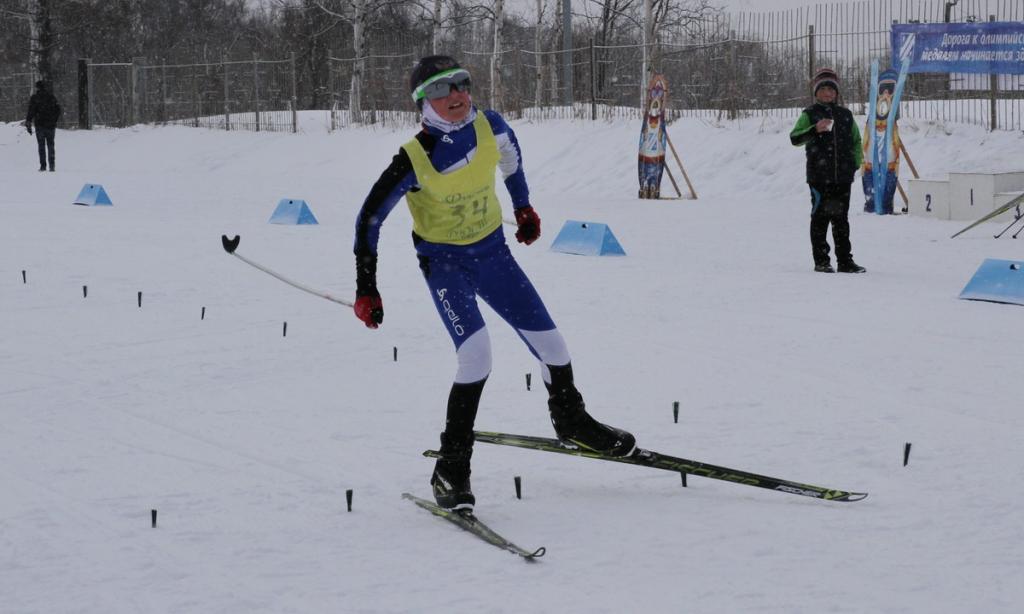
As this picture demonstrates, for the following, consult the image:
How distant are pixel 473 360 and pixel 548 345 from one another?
389mm

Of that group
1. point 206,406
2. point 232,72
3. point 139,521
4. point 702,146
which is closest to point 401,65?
point 232,72

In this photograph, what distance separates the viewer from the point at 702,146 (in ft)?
75.5

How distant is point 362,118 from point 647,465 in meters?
28.9

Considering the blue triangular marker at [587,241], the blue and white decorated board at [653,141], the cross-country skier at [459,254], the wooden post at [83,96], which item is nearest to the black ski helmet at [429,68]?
the cross-country skier at [459,254]

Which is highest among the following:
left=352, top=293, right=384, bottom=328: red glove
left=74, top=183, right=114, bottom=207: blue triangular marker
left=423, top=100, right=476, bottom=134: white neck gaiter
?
left=423, top=100, right=476, bottom=134: white neck gaiter

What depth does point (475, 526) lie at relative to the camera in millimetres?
4574

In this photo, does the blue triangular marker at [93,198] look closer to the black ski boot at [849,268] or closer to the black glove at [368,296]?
the black ski boot at [849,268]

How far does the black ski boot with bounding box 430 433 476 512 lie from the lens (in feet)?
15.6

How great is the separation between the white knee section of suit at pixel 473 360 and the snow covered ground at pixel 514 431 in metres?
0.53

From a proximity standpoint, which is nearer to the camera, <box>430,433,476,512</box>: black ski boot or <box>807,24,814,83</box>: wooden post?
<box>430,433,476,512</box>: black ski boot

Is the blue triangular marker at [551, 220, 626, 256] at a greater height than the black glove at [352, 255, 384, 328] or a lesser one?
lesser

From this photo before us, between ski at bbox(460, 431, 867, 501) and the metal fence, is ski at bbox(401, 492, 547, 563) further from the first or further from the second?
the metal fence

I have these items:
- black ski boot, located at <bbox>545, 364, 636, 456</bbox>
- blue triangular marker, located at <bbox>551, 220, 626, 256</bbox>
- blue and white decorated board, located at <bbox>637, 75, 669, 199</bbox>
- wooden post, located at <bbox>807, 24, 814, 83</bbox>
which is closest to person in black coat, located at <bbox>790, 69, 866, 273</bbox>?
blue triangular marker, located at <bbox>551, 220, 626, 256</bbox>

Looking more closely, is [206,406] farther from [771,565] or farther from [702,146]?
[702,146]
